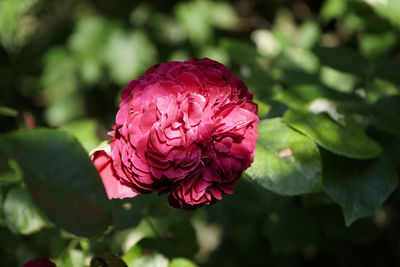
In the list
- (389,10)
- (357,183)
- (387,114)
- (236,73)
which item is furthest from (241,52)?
(357,183)

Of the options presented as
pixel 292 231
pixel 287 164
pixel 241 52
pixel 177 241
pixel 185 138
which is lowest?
pixel 292 231

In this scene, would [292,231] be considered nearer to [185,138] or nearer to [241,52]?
[241,52]

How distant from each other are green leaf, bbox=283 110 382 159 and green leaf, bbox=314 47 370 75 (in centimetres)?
32

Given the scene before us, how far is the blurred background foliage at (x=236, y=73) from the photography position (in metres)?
0.94

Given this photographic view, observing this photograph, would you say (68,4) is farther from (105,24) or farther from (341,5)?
(341,5)

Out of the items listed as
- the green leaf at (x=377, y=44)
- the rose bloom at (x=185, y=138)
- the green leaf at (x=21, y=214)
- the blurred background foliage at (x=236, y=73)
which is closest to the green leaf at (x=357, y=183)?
the blurred background foliage at (x=236, y=73)

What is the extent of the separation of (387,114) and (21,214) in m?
0.84

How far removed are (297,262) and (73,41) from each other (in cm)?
149

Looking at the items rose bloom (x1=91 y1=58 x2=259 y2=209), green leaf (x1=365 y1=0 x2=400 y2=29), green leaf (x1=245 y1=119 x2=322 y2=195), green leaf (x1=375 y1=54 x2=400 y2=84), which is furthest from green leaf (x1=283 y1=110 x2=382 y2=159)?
green leaf (x1=365 y1=0 x2=400 y2=29)

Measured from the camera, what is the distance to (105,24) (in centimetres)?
208

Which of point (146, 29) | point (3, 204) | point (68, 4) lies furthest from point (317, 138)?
point (68, 4)

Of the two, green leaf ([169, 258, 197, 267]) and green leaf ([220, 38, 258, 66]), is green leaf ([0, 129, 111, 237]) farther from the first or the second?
green leaf ([220, 38, 258, 66])

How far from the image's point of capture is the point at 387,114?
97 cm

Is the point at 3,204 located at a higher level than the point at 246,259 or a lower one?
higher
